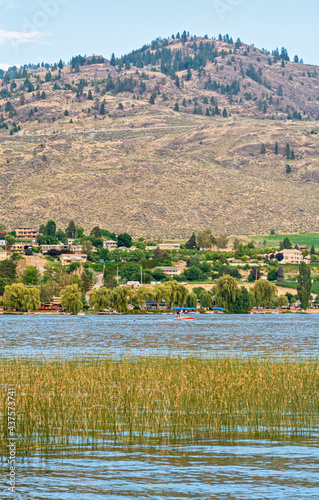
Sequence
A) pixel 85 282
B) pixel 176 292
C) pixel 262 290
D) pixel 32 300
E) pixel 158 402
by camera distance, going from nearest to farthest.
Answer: pixel 158 402
pixel 32 300
pixel 176 292
pixel 262 290
pixel 85 282

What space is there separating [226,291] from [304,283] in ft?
64.4

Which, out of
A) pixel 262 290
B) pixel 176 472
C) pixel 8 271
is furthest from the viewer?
pixel 8 271

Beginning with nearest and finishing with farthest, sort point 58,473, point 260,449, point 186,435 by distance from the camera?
point 58,473
point 260,449
point 186,435

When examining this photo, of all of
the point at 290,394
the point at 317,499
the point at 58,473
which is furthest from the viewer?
the point at 290,394

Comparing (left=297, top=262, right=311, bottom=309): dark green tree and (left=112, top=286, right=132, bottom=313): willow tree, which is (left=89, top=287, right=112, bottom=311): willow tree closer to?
(left=112, top=286, right=132, bottom=313): willow tree

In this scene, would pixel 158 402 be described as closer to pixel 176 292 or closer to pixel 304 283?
pixel 176 292

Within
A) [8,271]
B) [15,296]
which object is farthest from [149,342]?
[8,271]

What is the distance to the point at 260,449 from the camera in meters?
26.5

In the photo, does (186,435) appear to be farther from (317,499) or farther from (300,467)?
(317,499)

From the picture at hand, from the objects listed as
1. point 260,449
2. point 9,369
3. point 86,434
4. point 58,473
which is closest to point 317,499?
point 260,449

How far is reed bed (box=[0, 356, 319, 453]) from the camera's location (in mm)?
28984

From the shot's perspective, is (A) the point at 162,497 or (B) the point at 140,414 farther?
(B) the point at 140,414

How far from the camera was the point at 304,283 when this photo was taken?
166000mm

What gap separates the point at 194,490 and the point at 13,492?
513 cm
